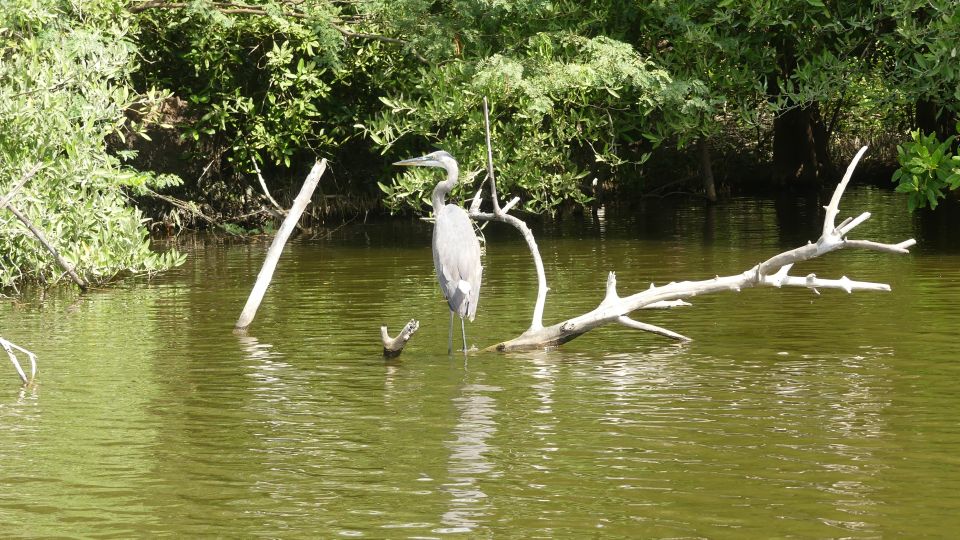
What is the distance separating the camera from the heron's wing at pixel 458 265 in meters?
11.5

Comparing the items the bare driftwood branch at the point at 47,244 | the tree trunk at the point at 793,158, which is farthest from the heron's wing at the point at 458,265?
the tree trunk at the point at 793,158

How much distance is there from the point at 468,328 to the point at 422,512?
21.3ft

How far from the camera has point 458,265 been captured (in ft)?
38.1

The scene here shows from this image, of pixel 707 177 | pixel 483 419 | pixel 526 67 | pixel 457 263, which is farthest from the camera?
pixel 707 177

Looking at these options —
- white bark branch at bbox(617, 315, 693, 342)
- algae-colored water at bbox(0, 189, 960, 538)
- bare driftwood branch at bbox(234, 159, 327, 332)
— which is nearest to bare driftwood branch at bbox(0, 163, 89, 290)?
algae-colored water at bbox(0, 189, 960, 538)

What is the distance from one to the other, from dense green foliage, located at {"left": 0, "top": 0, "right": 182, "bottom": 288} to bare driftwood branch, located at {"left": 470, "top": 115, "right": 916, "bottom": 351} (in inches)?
236

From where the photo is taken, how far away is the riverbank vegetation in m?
16.3

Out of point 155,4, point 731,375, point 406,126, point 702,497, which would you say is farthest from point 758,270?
Result: point 155,4

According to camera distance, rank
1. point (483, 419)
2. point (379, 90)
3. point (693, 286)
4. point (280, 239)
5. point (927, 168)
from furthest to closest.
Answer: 1. point (379, 90)
2. point (927, 168)
3. point (280, 239)
4. point (693, 286)
5. point (483, 419)

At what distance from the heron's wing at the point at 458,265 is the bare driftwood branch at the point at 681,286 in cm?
30

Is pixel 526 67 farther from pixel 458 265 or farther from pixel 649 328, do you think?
pixel 649 328

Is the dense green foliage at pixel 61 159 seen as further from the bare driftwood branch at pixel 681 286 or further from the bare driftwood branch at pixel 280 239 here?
the bare driftwood branch at pixel 681 286

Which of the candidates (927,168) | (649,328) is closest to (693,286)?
(649,328)

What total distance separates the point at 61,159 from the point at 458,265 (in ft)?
20.4
